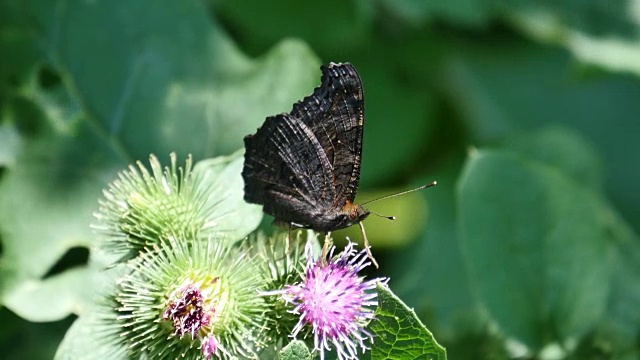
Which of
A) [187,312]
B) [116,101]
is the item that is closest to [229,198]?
[187,312]

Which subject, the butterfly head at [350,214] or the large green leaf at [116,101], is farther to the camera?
the large green leaf at [116,101]

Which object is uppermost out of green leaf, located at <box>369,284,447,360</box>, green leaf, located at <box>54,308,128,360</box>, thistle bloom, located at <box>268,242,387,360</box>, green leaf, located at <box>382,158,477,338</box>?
green leaf, located at <box>54,308,128,360</box>

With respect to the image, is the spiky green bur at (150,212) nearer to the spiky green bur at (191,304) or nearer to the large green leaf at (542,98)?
the spiky green bur at (191,304)

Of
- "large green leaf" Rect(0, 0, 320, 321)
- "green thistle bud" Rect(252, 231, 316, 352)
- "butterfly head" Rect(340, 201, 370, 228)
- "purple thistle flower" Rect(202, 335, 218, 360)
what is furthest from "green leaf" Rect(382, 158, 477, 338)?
"purple thistle flower" Rect(202, 335, 218, 360)

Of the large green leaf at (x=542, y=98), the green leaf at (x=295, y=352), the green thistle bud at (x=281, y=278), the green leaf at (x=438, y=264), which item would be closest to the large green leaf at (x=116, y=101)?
the green thistle bud at (x=281, y=278)

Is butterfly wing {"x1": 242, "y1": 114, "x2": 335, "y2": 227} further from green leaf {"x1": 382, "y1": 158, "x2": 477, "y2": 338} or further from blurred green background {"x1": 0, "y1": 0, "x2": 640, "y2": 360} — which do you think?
green leaf {"x1": 382, "y1": 158, "x2": 477, "y2": 338}

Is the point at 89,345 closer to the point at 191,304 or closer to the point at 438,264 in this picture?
the point at 191,304
